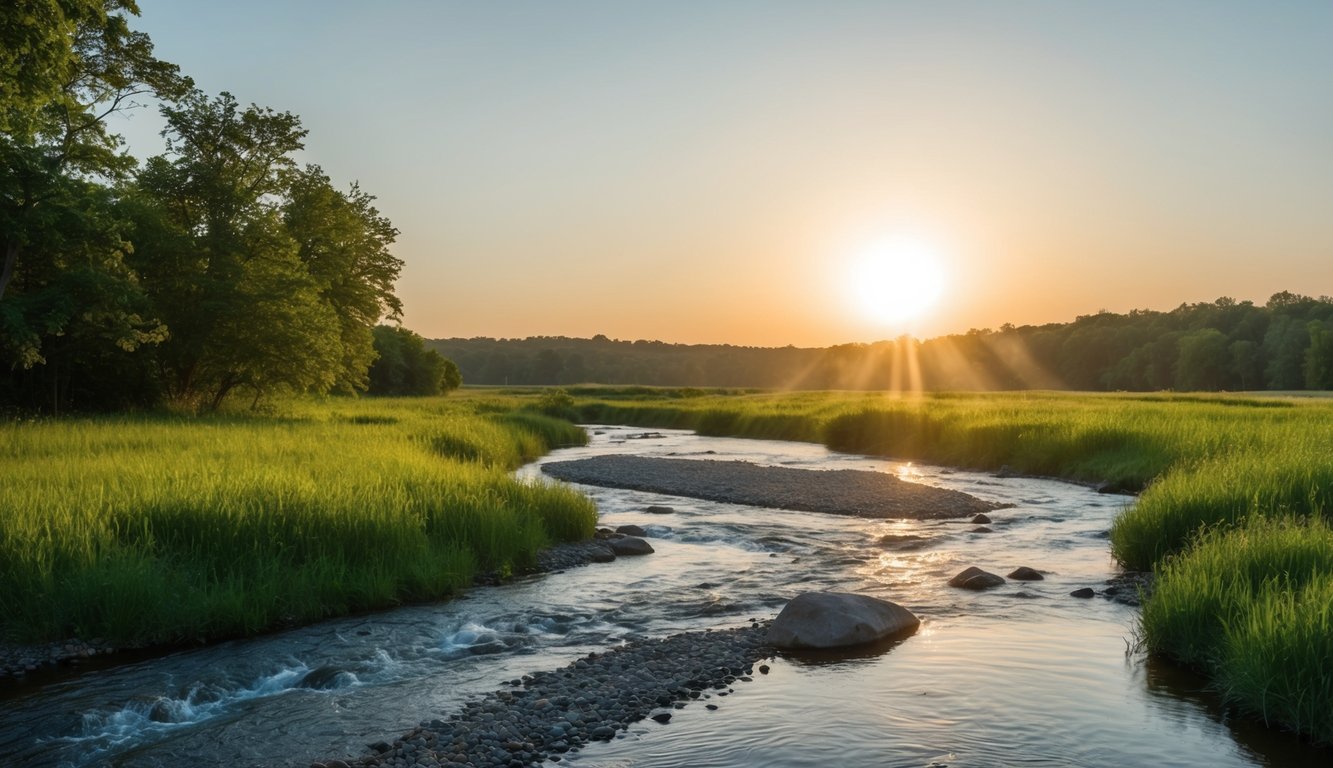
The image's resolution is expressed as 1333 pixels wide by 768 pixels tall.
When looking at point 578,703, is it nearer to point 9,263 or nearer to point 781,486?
point 781,486

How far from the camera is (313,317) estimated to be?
1492 inches

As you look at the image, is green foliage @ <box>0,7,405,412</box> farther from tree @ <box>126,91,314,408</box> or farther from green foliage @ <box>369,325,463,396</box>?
green foliage @ <box>369,325,463,396</box>

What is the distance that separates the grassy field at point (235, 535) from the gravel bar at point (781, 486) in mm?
7339

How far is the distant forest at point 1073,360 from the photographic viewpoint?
102m

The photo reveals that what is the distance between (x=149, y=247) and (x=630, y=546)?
27.8 meters

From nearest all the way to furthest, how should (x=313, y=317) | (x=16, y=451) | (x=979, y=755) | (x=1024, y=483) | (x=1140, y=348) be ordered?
(x=979, y=755)
(x=16, y=451)
(x=1024, y=483)
(x=313, y=317)
(x=1140, y=348)

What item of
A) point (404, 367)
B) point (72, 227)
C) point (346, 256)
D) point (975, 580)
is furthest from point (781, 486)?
point (404, 367)

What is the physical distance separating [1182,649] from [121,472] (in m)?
14.7

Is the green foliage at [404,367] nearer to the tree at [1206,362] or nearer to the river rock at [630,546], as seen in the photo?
the river rock at [630,546]

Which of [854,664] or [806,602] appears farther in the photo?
[806,602]

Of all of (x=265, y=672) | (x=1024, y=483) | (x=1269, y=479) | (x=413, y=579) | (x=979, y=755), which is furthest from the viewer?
(x=1024, y=483)

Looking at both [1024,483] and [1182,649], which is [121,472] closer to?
[1182,649]

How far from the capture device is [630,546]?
614 inches

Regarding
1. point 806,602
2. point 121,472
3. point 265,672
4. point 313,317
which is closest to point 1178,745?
point 806,602
